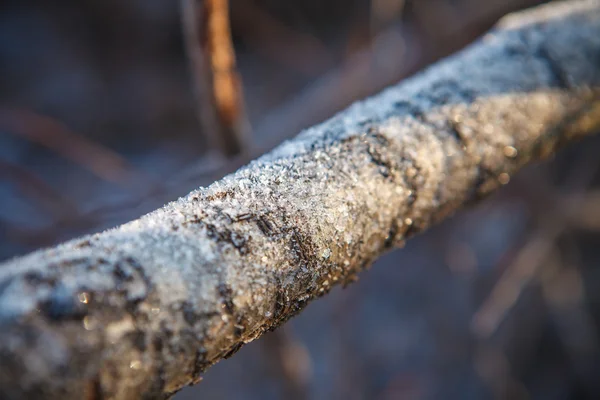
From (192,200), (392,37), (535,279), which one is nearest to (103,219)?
(192,200)

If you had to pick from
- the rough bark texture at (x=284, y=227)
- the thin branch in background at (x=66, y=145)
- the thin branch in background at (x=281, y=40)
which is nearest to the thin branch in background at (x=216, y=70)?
the rough bark texture at (x=284, y=227)

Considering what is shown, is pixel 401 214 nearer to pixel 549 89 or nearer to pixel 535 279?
pixel 549 89

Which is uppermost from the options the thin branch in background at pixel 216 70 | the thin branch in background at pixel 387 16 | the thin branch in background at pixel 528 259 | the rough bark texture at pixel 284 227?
the thin branch in background at pixel 387 16

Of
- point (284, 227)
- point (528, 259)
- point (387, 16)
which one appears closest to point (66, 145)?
point (387, 16)

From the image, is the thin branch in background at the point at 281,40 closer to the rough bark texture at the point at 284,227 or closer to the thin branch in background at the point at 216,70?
the thin branch in background at the point at 216,70

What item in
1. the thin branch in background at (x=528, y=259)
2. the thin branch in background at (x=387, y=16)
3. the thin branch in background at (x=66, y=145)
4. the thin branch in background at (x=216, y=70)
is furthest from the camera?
the thin branch in background at (x=387, y=16)

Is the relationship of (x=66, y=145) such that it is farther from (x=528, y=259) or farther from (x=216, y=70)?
(x=528, y=259)

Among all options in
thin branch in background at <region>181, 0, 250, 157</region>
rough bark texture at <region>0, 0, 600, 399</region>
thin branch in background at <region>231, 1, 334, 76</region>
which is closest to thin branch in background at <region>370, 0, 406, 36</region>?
thin branch in background at <region>231, 1, 334, 76</region>
